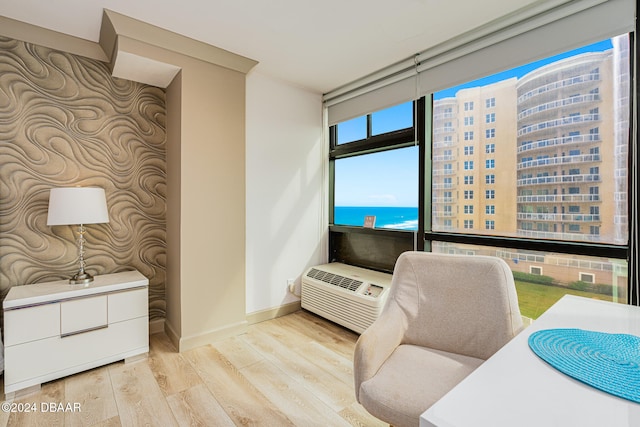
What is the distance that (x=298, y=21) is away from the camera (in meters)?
2.14

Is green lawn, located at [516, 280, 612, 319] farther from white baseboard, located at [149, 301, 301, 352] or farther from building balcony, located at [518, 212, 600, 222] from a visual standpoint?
white baseboard, located at [149, 301, 301, 352]

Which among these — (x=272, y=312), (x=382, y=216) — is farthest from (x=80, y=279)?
(x=382, y=216)

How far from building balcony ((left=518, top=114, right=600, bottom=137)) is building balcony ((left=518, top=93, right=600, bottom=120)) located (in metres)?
0.08

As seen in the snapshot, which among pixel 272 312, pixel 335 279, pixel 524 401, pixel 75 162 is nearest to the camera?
pixel 524 401

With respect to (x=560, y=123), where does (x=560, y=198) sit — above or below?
below

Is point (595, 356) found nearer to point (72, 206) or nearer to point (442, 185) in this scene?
point (442, 185)

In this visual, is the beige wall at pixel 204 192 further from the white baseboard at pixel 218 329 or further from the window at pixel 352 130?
the window at pixel 352 130

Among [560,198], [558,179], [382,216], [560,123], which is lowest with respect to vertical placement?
[382,216]

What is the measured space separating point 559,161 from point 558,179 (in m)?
0.12

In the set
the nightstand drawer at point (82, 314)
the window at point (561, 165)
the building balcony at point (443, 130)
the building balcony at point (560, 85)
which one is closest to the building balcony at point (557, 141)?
the window at point (561, 165)

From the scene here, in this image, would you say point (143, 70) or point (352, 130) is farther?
point (352, 130)

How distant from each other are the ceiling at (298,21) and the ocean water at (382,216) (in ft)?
4.65

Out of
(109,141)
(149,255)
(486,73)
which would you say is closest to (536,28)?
(486,73)

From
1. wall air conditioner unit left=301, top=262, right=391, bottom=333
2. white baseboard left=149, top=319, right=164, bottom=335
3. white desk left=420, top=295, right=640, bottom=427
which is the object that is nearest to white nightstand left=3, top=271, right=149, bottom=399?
white baseboard left=149, top=319, right=164, bottom=335
